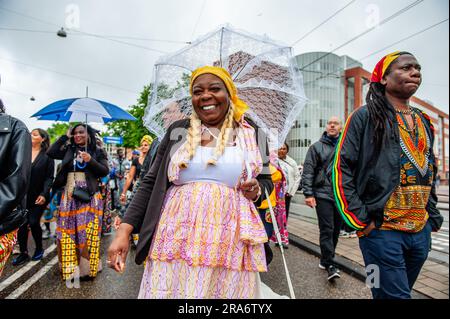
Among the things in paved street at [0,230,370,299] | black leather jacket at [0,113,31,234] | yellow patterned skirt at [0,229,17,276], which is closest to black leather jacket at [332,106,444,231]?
paved street at [0,230,370,299]

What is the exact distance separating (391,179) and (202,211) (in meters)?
1.23

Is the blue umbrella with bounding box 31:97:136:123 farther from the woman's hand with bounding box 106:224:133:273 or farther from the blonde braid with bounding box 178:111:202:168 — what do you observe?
the woman's hand with bounding box 106:224:133:273

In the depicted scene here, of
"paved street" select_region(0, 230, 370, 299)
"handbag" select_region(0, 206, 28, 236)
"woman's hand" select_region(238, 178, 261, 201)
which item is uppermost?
"woman's hand" select_region(238, 178, 261, 201)

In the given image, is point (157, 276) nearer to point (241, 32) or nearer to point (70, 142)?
point (241, 32)

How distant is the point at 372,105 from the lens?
200 cm

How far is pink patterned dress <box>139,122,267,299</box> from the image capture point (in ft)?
5.03

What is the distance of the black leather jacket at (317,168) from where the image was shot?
3934 millimetres

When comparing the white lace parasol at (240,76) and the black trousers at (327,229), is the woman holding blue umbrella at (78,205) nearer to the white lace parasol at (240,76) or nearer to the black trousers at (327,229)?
the white lace parasol at (240,76)

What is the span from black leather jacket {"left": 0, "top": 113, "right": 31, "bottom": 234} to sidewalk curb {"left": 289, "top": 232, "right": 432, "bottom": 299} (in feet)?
12.2

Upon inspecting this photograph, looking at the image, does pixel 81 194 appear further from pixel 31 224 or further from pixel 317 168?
pixel 317 168

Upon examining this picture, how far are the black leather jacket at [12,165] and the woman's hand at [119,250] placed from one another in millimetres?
675

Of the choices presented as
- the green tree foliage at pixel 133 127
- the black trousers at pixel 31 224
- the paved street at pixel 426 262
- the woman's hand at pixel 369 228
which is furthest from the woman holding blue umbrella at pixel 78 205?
the green tree foliage at pixel 133 127
